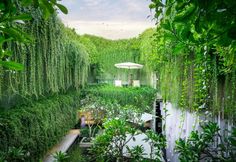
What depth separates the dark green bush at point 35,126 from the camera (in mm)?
2779

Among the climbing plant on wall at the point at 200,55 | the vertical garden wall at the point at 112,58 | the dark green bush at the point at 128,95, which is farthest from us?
the vertical garden wall at the point at 112,58

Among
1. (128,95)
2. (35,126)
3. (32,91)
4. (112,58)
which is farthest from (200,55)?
(112,58)

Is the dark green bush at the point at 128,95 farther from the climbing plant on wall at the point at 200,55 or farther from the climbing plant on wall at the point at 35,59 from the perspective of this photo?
the climbing plant on wall at the point at 200,55

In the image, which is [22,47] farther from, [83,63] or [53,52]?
[83,63]

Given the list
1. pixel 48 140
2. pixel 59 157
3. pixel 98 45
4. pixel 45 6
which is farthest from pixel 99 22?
pixel 45 6

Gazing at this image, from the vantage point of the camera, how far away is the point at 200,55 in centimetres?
151

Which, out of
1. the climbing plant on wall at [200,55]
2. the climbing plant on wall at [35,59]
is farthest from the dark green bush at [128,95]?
the climbing plant on wall at [200,55]

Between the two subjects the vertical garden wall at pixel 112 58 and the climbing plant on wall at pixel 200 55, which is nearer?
the climbing plant on wall at pixel 200 55

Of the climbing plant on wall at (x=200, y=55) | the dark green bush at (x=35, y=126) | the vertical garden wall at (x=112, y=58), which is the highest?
the vertical garden wall at (x=112, y=58)

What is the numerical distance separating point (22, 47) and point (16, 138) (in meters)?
1.07

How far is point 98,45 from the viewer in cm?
1253

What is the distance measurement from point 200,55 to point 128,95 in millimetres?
6786

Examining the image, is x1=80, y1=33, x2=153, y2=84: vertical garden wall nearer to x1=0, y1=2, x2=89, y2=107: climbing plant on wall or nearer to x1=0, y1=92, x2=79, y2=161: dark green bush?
x1=0, y1=92, x2=79, y2=161: dark green bush

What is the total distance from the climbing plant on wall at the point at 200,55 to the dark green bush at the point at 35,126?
176 centimetres
